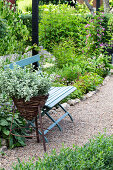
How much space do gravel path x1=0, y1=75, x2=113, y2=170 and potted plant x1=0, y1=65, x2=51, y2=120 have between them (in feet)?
1.45

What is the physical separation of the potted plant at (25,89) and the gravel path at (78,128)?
443mm

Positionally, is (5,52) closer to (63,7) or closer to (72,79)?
(72,79)

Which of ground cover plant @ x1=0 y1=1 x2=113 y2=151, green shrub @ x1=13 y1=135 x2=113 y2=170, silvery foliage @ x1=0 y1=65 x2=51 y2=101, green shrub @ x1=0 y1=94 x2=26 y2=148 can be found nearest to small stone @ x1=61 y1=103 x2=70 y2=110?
ground cover plant @ x1=0 y1=1 x2=113 y2=151

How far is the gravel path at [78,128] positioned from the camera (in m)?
3.41

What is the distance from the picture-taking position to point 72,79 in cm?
685

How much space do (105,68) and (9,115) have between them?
196 inches

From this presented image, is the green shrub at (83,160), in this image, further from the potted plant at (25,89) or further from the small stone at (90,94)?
the small stone at (90,94)

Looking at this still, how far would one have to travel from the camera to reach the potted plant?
3.27m

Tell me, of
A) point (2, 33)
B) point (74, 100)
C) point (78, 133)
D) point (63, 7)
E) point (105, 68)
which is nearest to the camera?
point (78, 133)

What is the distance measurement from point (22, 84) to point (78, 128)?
145 centimetres

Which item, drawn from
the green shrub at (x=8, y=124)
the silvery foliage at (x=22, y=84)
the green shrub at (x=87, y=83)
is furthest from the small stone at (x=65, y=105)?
the silvery foliage at (x=22, y=84)

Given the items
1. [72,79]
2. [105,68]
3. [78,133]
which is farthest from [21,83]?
[105,68]

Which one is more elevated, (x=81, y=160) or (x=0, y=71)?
(x=0, y=71)

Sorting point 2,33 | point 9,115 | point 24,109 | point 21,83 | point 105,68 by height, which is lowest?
point 105,68
